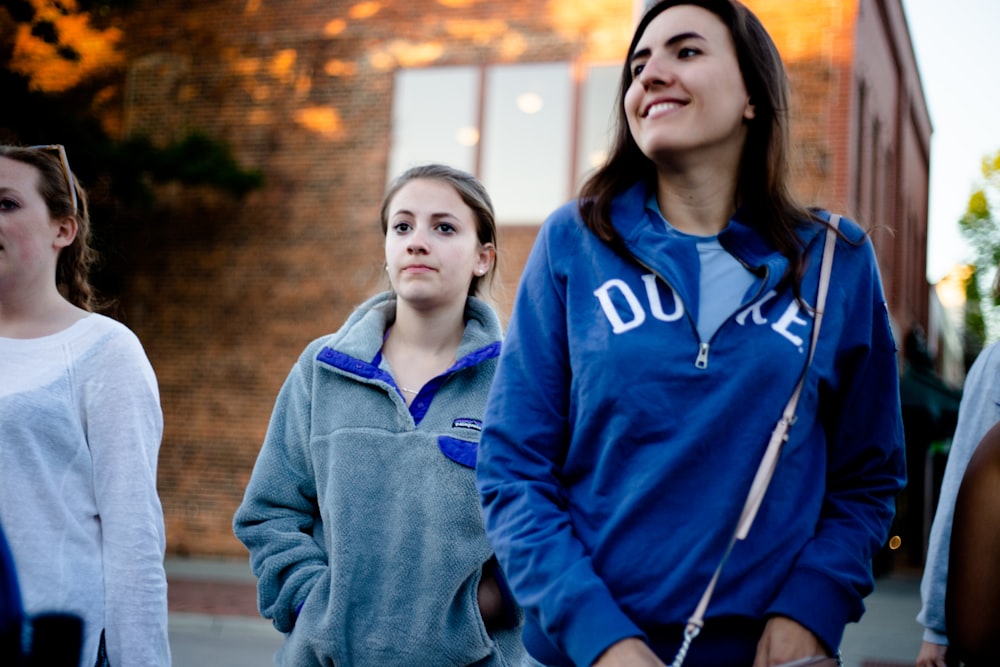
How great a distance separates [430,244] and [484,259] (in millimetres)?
341

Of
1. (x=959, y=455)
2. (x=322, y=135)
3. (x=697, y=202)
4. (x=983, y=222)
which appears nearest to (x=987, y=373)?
(x=959, y=455)

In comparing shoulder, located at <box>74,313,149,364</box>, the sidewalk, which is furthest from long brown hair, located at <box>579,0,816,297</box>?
the sidewalk

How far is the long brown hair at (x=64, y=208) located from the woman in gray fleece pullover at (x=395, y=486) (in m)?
0.73

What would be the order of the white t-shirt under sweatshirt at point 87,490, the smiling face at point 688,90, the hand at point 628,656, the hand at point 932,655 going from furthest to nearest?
the hand at point 932,655 < the white t-shirt under sweatshirt at point 87,490 < the smiling face at point 688,90 < the hand at point 628,656

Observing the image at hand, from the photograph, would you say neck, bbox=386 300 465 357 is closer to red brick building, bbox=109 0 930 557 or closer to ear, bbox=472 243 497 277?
ear, bbox=472 243 497 277

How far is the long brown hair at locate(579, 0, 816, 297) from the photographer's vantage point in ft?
6.49

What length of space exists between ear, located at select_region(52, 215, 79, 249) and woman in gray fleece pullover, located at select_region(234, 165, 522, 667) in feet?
2.49

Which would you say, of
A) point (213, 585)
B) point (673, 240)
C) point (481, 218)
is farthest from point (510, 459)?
point (213, 585)

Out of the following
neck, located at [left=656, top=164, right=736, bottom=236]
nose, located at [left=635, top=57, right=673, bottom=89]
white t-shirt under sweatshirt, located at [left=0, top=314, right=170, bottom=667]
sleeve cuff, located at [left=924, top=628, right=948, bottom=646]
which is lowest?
sleeve cuff, located at [left=924, top=628, right=948, bottom=646]

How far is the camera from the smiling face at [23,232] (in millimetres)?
2730

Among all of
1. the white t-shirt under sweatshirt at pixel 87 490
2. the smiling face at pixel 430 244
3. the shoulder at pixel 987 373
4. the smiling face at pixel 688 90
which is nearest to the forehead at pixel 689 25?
the smiling face at pixel 688 90

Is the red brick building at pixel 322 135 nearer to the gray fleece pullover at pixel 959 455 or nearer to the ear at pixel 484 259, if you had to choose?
the ear at pixel 484 259

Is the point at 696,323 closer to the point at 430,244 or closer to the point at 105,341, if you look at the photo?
the point at 430,244

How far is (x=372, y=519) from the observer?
2.68 m
